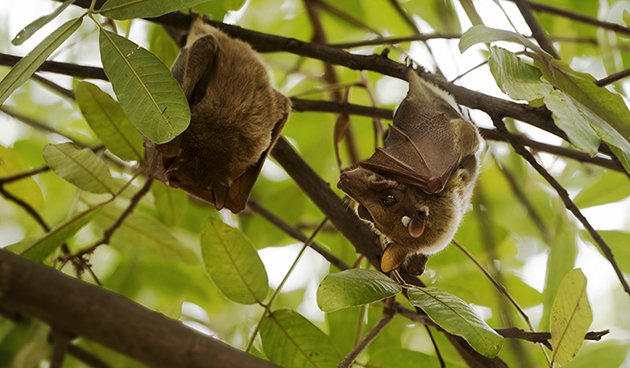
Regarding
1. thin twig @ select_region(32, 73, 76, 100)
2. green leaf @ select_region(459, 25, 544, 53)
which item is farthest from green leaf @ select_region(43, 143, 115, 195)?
green leaf @ select_region(459, 25, 544, 53)

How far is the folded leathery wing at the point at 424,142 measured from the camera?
213cm

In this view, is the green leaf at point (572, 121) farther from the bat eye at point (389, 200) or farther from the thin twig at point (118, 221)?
the thin twig at point (118, 221)

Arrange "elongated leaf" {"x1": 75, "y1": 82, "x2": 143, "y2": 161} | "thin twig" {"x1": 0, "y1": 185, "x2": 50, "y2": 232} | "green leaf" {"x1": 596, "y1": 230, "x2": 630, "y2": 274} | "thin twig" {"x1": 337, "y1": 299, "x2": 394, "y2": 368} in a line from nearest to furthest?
"thin twig" {"x1": 337, "y1": 299, "x2": 394, "y2": 368} → "elongated leaf" {"x1": 75, "y1": 82, "x2": 143, "y2": 161} → "thin twig" {"x1": 0, "y1": 185, "x2": 50, "y2": 232} → "green leaf" {"x1": 596, "y1": 230, "x2": 630, "y2": 274}

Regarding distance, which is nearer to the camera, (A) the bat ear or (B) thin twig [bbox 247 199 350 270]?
(A) the bat ear

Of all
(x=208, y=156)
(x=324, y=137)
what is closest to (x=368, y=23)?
(x=324, y=137)

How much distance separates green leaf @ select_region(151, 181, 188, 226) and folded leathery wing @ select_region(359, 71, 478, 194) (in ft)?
3.02

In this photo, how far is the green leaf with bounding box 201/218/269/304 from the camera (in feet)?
7.54

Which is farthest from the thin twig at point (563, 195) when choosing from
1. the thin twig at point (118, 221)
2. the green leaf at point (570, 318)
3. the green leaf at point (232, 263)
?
the thin twig at point (118, 221)

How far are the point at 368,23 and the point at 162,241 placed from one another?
5.46ft

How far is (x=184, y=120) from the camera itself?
184 cm

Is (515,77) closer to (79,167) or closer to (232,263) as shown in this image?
(232,263)

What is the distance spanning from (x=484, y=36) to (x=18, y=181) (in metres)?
1.71

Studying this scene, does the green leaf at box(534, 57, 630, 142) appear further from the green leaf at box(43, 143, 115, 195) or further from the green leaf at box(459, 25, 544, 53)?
the green leaf at box(43, 143, 115, 195)

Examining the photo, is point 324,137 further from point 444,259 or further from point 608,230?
point 608,230
